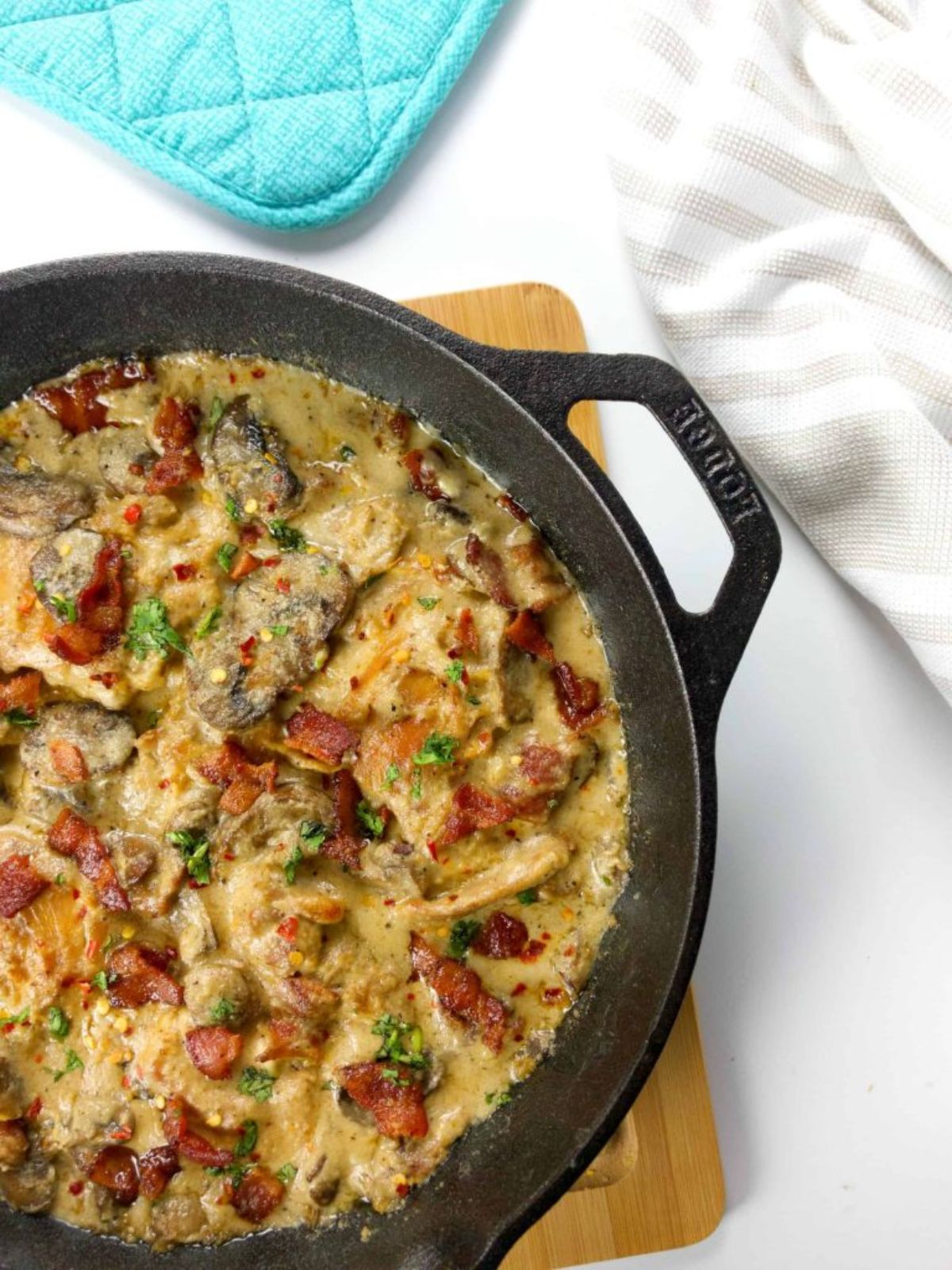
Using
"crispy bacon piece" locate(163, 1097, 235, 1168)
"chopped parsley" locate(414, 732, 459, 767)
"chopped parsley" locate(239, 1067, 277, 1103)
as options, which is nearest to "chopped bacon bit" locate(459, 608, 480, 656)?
"chopped parsley" locate(414, 732, 459, 767)

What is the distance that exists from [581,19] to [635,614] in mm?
1834

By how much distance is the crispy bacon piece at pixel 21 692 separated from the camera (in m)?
2.91

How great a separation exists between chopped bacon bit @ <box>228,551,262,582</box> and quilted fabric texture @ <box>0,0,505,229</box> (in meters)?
0.99

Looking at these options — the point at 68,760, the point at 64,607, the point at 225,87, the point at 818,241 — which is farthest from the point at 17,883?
the point at 818,241

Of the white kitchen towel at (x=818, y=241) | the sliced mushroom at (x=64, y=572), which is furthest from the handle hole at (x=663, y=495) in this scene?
the sliced mushroom at (x=64, y=572)

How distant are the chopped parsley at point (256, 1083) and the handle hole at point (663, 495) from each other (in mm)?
1706

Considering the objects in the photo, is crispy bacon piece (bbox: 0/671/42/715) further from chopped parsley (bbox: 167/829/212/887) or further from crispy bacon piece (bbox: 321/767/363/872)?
crispy bacon piece (bbox: 321/767/363/872)

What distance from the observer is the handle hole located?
3320 millimetres

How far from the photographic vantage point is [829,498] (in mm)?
3213

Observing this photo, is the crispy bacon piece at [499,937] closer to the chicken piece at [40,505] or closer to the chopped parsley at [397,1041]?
the chopped parsley at [397,1041]

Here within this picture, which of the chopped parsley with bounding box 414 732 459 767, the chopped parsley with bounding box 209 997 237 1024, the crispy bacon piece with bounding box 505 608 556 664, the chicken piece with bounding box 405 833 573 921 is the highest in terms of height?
the crispy bacon piece with bounding box 505 608 556 664

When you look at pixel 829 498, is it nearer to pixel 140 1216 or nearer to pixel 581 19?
pixel 581 19

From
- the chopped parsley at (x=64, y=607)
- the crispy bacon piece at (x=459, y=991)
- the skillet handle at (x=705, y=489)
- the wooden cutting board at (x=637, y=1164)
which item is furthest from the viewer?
the wooden cutting board at (x=637, y=1164)

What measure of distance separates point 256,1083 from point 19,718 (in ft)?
3.63
